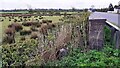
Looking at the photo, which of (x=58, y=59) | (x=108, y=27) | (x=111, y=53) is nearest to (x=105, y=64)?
(x=58, y=59)

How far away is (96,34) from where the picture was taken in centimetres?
977

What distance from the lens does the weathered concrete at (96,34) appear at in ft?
31.7

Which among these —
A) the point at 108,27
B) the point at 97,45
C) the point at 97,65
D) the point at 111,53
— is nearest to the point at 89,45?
the point at 97,45

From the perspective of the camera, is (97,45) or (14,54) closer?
(14,54)

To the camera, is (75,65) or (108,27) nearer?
(75,65)

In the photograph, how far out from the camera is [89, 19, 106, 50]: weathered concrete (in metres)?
9.67

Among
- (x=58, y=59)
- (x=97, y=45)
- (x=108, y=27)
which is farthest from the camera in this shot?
(x=108, y=27)

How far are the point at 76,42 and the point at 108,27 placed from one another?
4.81 meters

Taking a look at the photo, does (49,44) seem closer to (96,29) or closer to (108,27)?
(96,29)

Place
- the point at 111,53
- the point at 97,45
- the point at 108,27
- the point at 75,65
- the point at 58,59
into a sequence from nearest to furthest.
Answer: the point at 75,65 < the point at 58,59 < the point at 111,53 < the point at 97,45 < the point at 108,27

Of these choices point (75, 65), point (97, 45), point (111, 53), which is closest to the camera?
point (75, 65)

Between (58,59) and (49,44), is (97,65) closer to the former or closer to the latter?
(58,59)

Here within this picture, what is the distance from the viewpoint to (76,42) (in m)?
9.97

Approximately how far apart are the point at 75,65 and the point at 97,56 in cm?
132
